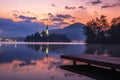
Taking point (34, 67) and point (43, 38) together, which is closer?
point (34, 67)

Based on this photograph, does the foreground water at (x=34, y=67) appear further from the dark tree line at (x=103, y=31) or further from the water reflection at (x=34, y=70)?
the dark tree line at (x=103, y=31)

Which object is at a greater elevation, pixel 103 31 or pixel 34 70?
pixel 103 31

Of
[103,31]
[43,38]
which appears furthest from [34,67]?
[43,38]

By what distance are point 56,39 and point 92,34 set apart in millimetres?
72833

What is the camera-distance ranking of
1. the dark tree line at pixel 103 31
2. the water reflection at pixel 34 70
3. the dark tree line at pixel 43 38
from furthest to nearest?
the dark tree line at pixel 43 38 → the dark tree line at pixel 103 31 → the water reflection at pixel 34 70

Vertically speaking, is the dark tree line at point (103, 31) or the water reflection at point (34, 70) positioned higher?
the dark tree line at point (103, 31)

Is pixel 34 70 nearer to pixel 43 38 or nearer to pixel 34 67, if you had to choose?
pixel 34 67

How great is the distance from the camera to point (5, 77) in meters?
8.48

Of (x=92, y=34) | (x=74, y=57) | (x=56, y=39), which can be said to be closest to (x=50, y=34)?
(x=56, y=39)

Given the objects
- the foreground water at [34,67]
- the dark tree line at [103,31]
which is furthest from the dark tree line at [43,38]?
the foreground water at [34,67]

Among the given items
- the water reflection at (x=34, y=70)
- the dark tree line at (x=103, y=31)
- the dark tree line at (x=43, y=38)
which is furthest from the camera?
the dark tree line at (x=43, y=38)

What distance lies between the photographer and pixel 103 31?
6744cm

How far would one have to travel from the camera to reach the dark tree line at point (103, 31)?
58969mm

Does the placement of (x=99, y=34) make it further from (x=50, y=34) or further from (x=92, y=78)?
(x=50, y=34)
